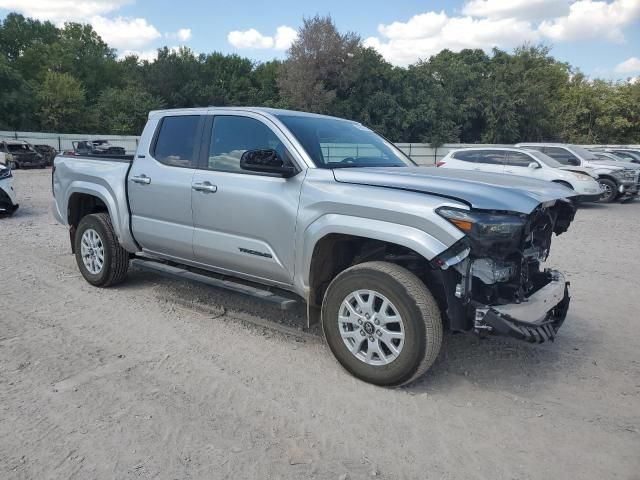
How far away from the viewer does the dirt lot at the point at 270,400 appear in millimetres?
2898

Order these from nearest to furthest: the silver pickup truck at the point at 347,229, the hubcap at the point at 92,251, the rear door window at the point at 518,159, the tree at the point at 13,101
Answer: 1. the silver pickup truck at the point at 347,229
2. the hubcap at the point at 92,251
3. the rear door window at the point at 518,159
4. the tree at the point at 13,101

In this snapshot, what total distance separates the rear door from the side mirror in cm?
98

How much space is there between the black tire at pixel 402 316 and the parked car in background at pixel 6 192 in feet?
30.0

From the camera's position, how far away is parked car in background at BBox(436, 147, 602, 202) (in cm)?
1418

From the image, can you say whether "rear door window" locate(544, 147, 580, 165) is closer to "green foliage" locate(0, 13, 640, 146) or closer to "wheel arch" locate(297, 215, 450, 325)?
"wheel arch" locate(297, 215, 450, 325)

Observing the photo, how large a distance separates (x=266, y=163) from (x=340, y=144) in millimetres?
819

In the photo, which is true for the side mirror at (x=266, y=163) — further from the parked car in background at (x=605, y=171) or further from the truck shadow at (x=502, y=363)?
the parked car in background at (x=605, y=171)

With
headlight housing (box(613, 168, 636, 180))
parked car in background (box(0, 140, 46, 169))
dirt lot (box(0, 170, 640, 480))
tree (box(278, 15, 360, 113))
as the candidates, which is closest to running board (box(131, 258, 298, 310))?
dirt lot (box(0, 170, 640, 480))

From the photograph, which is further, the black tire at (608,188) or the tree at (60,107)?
the tree at (60,107)

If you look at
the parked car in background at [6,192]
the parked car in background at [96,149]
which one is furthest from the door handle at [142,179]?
the parked car in background at [6,192]

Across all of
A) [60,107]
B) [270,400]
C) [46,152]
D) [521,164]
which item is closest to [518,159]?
[521,164]

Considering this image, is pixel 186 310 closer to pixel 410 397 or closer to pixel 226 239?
pixel 226 239

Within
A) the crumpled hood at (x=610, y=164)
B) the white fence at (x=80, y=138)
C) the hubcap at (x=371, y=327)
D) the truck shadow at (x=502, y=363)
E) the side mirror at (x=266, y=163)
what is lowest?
the truck shadow at (x=502, y=363)

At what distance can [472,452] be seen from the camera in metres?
3.03
